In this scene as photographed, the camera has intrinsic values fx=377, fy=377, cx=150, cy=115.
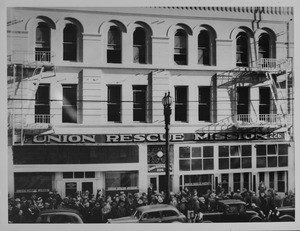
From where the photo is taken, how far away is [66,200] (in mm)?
5035

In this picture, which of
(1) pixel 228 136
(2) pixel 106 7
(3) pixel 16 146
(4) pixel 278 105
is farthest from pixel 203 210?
(2) pixel 106 7

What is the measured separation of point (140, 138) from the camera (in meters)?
5.14

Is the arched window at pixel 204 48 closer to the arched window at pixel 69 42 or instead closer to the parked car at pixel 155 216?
the arched window at pixel 69 42

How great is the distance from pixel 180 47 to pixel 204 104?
0.86 meters

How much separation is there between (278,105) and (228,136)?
0.82 metres

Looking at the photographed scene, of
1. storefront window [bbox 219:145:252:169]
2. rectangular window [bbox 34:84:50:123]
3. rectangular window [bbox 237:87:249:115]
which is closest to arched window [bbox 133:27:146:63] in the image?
rectangular window [bbox 34:84:50:123]

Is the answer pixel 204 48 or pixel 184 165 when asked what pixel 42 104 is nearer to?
pixel 184 165

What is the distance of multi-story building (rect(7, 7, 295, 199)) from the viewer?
502 cm

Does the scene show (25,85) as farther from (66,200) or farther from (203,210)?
(203,210)

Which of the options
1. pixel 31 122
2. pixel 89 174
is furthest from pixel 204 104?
pixel 31 122

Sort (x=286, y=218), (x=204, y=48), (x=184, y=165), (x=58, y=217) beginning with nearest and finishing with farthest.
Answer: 1. (x=58, y=217)
2. (x=286, y=218)
3. (x=184, y=165)
4. (x=204, y=48)

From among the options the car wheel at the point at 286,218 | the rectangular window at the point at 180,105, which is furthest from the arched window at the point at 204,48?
the car wheel at the point at 286,218

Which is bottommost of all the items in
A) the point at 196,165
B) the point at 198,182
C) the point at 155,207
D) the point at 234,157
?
the point at 155,207

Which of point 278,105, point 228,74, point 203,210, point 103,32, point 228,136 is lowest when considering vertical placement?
point 203,210
